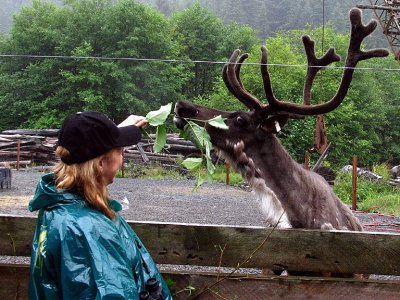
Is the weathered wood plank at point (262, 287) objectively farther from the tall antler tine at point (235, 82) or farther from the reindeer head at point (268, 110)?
the tall antler tine at point (235, 82)

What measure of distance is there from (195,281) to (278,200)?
77.9 inches

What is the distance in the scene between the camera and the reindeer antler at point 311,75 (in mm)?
5070

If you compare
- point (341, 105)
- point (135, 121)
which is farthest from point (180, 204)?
point (341, 105)

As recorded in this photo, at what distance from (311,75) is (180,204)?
30.5ft

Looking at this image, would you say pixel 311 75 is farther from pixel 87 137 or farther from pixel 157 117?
pixel 87 137

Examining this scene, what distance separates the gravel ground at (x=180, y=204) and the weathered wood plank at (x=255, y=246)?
655cm

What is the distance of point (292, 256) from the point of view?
299cm

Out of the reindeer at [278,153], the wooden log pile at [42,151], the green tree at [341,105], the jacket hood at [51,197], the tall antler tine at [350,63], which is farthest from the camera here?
the green tree at [341,105]

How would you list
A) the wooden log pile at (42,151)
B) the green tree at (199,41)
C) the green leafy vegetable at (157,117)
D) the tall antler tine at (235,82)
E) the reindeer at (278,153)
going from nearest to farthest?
the green leafy vegetable at (157,117)
the reindeer at (278,153)
the tall antler tine at (235,82)
the wooden log pile at (42,151)
the green tree at (199,41)

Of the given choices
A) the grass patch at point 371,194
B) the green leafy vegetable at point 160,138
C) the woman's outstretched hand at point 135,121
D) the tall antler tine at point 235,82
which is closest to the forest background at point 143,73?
the grass patch at point 371,194

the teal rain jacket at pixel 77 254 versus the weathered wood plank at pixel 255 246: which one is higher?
the teal rain jacket at pixel 77 254

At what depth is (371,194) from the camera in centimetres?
1745

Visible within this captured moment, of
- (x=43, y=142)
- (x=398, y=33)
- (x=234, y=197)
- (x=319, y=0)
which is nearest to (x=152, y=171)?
(x=43, y=142)

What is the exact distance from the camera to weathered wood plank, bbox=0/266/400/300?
9.34ft
